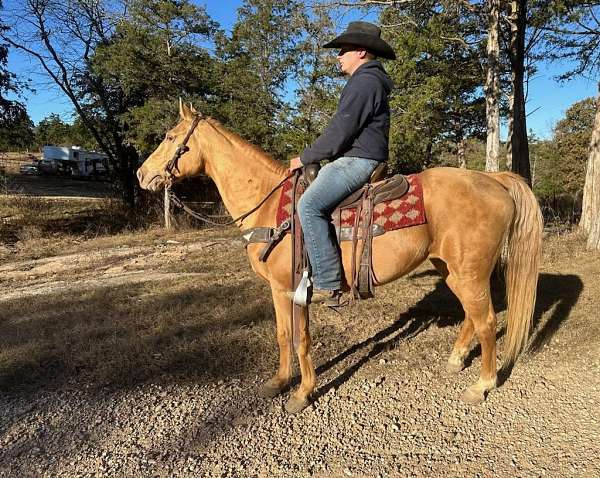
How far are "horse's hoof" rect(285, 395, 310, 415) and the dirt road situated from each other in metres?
0.06

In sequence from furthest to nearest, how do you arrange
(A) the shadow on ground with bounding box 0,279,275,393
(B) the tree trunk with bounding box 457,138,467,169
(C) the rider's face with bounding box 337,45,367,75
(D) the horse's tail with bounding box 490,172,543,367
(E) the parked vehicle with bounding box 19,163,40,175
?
1. (E) the parked vehicle with bounding box 19,163,40,175
2. (B) the tree trunk with bounding box 457,138,467,169
3. (A) the shadow on ground with bounding box 0,279,275,393
4. (D) the horse's tail with bounding box 490,172,543,367
5. (C) the rider's face with bounding box 337,45,367,75

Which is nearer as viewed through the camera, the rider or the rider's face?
the rider

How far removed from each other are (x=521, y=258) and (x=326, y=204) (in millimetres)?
1870

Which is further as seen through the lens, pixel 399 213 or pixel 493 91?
pixel 493 91

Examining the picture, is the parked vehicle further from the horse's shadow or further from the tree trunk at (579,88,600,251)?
the tree trunk at (579,88,600,251)

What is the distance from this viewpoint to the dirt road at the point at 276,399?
8.78ft

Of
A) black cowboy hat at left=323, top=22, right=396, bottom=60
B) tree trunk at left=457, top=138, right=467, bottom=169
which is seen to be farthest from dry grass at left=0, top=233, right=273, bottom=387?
tree trunk at left=457, top=138, right=467, bottom=169

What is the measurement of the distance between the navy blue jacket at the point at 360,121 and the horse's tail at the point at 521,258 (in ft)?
4.22

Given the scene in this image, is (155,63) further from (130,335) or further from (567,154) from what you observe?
(567,154)

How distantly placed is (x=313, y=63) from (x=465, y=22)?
6.01m

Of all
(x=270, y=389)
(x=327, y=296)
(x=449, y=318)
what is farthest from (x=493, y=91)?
(x=270, y=389)

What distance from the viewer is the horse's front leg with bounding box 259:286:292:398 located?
133 inches

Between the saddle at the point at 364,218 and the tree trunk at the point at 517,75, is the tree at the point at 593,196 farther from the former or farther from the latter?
the saddle at the point at 364,218

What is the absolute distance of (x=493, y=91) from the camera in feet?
23.1
